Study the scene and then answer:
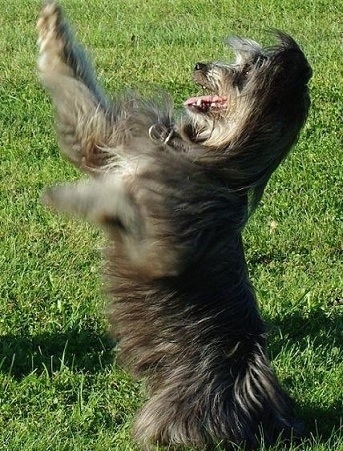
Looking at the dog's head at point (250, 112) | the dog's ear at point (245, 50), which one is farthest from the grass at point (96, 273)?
the dog's ear at point (245, 50)

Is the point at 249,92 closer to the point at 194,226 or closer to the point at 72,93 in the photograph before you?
the point at 194,226

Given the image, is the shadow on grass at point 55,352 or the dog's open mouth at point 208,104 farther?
the shadow on grass at point 55,352

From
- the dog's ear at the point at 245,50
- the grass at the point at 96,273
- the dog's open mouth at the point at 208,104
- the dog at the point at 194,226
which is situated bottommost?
the grass at the point at 96,273

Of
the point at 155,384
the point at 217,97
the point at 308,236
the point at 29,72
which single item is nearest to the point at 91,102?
the point at 217,97

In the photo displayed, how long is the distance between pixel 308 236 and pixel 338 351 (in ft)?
5.57

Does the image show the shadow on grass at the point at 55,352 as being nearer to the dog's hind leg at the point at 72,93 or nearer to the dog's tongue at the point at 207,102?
the dog's hind leg at the point at 72,93

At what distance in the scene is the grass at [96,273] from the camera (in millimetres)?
5398

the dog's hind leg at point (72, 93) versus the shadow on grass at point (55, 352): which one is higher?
the dog's hind leg at point (72, 93)

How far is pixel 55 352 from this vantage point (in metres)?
5.93

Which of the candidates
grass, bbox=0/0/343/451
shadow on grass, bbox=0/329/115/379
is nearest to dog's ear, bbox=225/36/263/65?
grass, bbox=0/0/343/451

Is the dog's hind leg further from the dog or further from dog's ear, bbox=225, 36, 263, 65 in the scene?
dog's ear, bbox=225, 36, 263, 65

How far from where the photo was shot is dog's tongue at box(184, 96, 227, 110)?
5.00 metres


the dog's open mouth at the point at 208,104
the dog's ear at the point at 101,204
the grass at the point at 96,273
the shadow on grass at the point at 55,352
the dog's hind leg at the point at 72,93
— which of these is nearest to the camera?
the dog's ear at the point at 101,204

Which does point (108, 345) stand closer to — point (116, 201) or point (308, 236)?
point (116, 201)
